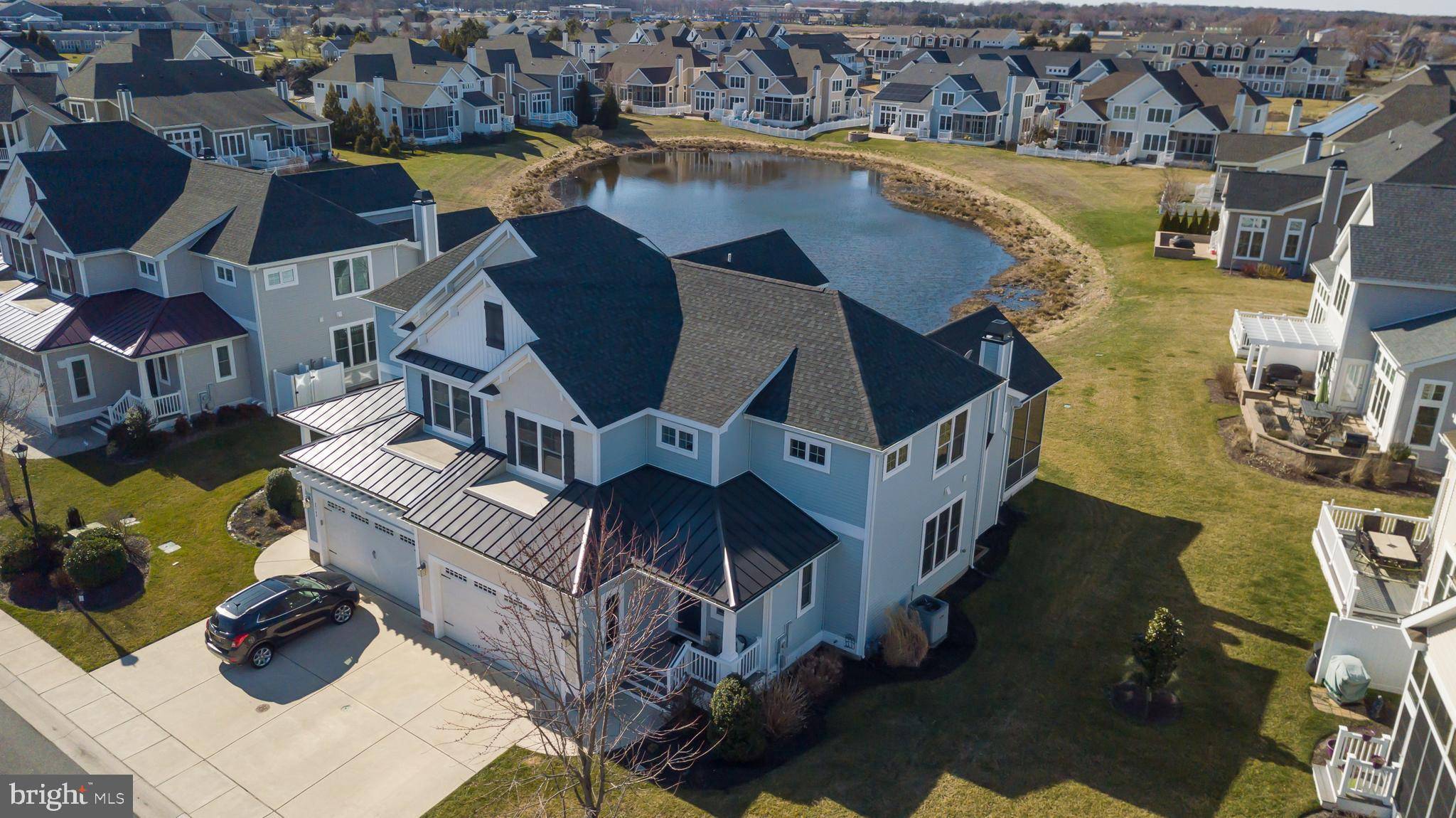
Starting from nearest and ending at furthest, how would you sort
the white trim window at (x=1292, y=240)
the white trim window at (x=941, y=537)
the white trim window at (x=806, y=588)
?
the white trim window at (x=806, y=588)
the white trim window at (x=941, y=537)
the white trim window at (x=1292, y=240)

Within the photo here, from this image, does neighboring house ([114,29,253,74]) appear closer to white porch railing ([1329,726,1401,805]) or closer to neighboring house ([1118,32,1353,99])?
white porch railing ([1329,726,1401,805])

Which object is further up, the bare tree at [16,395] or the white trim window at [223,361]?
the white trim window at [223,361]

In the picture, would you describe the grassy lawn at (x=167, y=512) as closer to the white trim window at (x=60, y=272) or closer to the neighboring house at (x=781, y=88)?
the white trim window at (x=60, y=272)

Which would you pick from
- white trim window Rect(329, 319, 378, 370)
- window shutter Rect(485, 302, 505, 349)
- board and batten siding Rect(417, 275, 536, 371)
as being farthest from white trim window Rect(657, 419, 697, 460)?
white trim window Rect(329, 319, 378, 370)

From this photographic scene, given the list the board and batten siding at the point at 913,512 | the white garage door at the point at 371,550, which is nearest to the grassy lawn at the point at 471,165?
the white garage door at the point at 371,550

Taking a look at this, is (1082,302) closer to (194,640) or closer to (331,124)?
(194,640)

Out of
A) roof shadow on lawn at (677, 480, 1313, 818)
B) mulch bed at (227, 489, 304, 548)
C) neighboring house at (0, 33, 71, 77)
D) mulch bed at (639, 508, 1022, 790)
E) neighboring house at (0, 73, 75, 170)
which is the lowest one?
mulch bed at (227, 489, 304, 548)

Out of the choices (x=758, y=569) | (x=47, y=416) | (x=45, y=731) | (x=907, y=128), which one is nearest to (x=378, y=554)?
(x=45, y=731)
